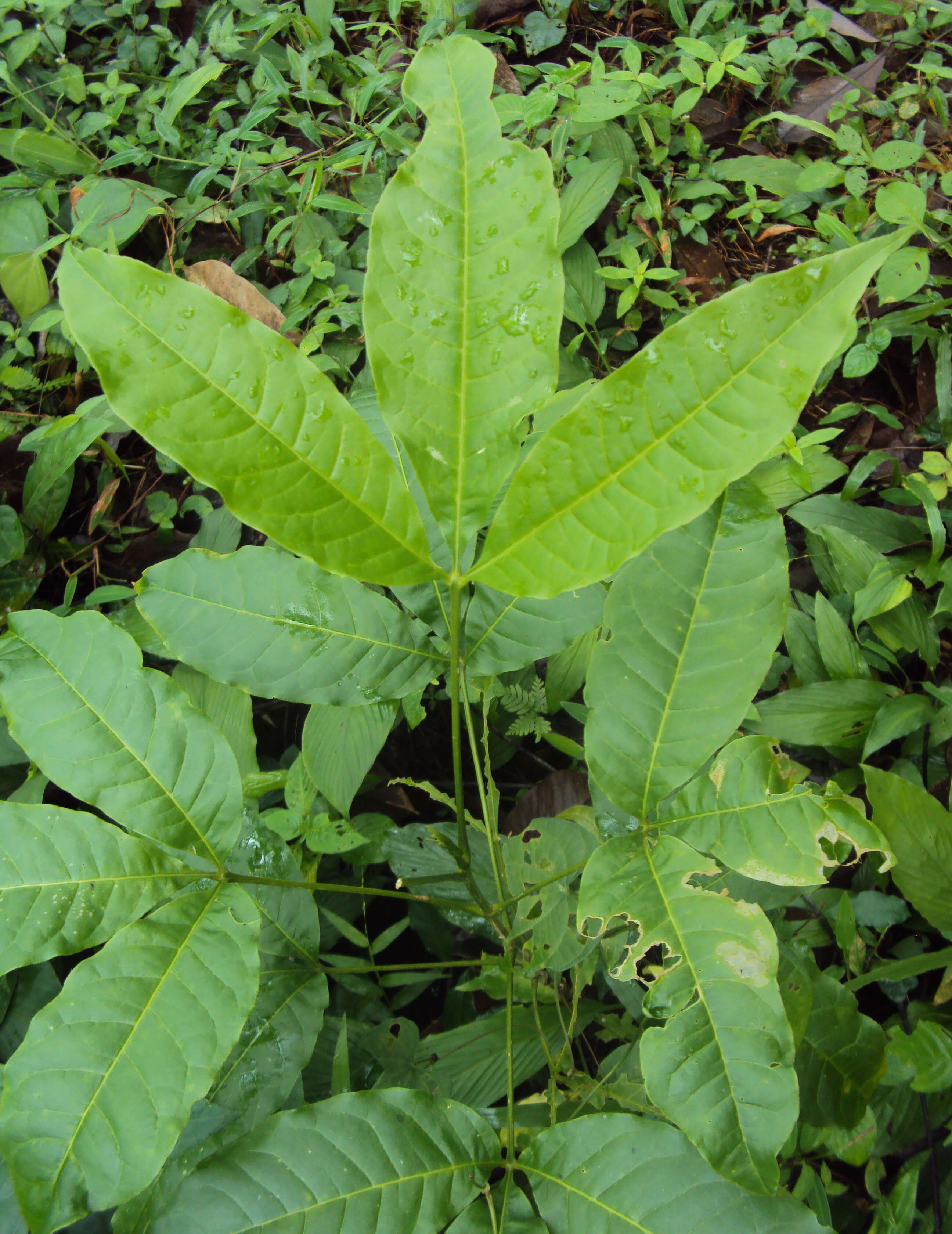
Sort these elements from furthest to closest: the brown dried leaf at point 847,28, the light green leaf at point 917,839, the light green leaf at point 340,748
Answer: the brown dried leaf at point 847,28 → the light green leaf at point 340,748 → the light green leaf at point 917,839

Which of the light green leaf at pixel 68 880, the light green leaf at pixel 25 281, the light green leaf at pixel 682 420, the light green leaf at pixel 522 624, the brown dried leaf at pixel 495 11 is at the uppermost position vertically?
the brown dried leaf at pixel 495 11

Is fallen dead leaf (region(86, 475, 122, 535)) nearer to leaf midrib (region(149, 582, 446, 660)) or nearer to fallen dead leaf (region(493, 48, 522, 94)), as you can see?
leaf midrib (region(149, 582, 446, 660))

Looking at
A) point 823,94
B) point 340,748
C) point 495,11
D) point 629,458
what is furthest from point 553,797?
point 495,11

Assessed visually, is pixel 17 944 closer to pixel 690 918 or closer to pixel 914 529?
pixel 690 918

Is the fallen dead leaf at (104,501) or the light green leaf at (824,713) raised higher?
the fallen dead leaf at (104,501)

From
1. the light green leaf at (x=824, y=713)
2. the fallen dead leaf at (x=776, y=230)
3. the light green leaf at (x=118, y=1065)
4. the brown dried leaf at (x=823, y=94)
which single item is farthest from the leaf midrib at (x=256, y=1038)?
the brown dried leaf at (x=823, y=94)

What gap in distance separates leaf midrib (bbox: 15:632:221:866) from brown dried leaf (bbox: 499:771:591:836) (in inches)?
32.7

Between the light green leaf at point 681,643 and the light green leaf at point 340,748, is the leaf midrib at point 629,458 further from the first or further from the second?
the light green leaf at point 340,748

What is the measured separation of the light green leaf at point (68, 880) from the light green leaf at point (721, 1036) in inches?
18.8

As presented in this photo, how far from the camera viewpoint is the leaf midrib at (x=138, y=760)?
2.89ft

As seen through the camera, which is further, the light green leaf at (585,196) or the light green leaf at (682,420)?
the light green leaf at (585,196)

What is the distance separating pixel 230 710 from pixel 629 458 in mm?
1277

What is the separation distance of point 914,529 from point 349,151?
1804mm

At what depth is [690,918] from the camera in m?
0.74
